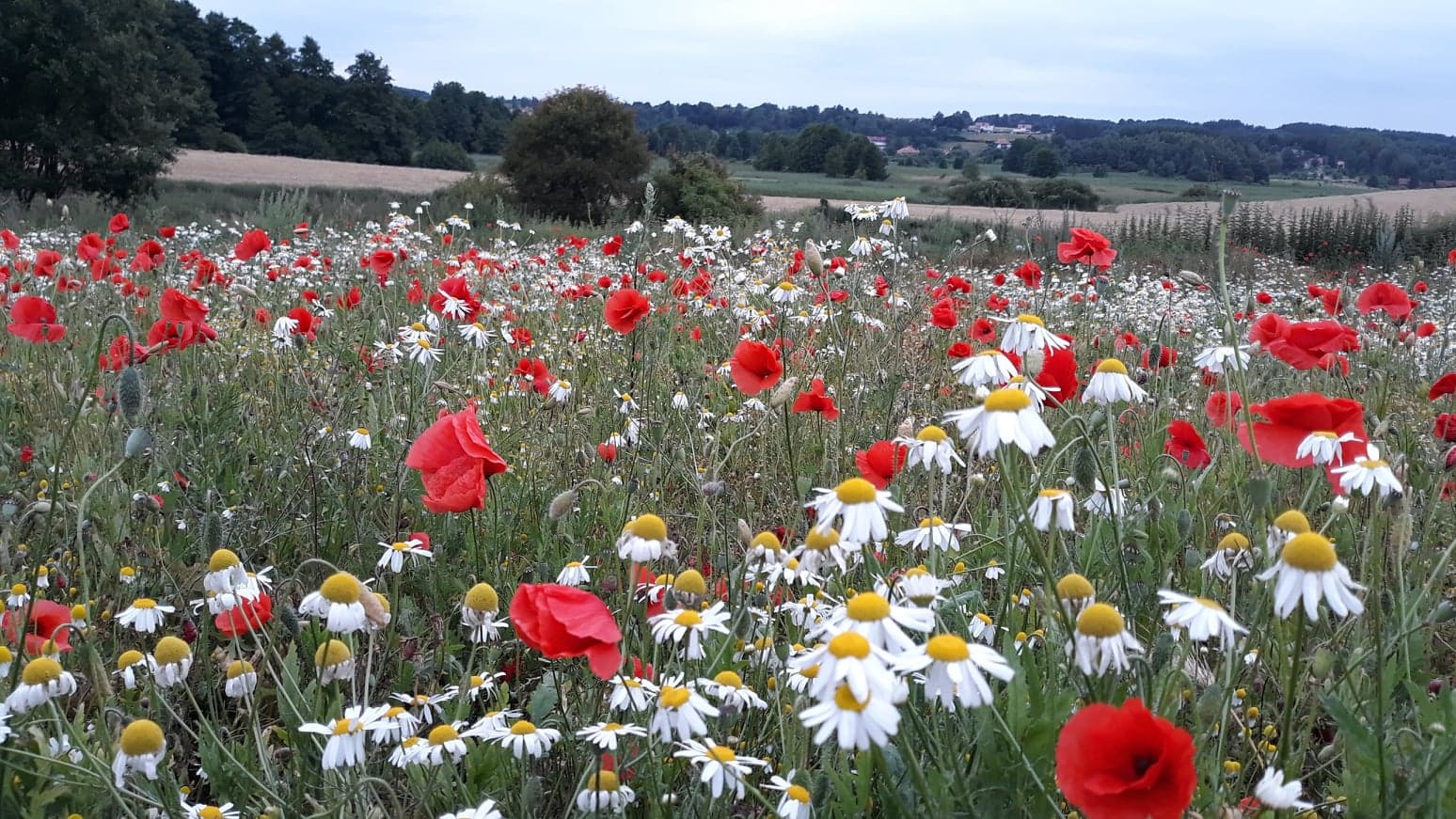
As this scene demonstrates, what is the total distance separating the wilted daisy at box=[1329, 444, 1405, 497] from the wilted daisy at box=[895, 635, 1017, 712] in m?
0.81

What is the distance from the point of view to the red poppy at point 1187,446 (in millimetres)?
2293

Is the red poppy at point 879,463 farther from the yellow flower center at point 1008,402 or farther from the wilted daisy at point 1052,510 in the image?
the yellow flower center at point 1008,402

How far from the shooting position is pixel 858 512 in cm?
129

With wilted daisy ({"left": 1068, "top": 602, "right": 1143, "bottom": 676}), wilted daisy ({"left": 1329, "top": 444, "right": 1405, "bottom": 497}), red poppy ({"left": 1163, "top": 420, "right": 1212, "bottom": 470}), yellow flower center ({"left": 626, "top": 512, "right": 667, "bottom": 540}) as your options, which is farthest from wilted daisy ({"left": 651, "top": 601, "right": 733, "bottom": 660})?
red poppy ({"left": 1163, "top": 420, "right": 1212, "bottom": 470})

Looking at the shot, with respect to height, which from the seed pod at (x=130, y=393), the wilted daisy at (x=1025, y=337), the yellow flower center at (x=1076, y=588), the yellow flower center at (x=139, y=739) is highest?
the wilted daisy at (x=1025, y=337)

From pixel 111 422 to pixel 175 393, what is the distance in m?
0.54

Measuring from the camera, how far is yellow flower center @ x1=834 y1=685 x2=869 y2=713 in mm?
950

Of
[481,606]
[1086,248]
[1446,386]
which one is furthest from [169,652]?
[1446,386]

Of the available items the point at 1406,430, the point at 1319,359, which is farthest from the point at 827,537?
the point at 1406,430

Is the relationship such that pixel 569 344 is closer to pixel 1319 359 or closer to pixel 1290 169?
pixel 1319 359

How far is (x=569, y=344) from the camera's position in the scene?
5.01 m

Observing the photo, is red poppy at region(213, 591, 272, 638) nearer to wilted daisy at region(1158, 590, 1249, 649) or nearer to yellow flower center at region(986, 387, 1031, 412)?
yellow flower center at region(986, 387, 1031, 412)

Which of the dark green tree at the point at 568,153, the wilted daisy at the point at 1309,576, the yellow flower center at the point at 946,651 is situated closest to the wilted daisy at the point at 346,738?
the yellow flower center at the point at 946,651

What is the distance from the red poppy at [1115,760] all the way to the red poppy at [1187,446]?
1.34 m
